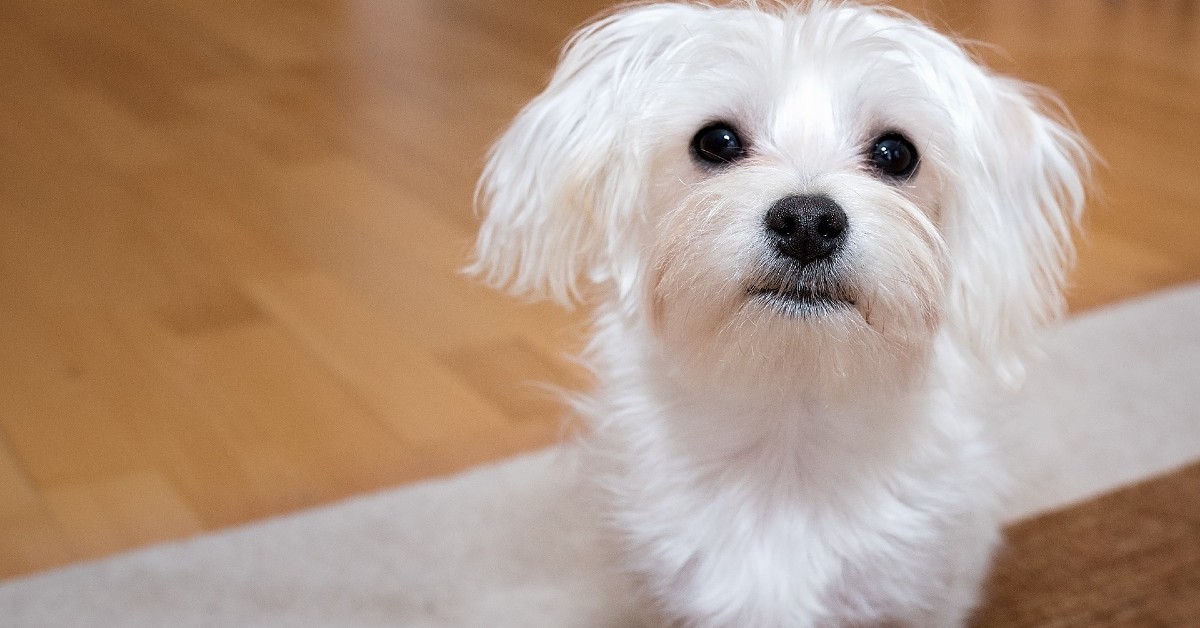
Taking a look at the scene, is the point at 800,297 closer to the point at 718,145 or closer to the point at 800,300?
the point at 800,300

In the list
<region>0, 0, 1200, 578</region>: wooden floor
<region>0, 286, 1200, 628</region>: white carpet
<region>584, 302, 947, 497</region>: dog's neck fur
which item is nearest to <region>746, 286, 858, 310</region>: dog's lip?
<region>584, 302, 947, 497</region>: dog's neck fur

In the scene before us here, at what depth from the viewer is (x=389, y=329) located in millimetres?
2148

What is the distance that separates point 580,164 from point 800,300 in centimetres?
29

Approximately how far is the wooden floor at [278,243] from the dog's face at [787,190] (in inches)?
18.7

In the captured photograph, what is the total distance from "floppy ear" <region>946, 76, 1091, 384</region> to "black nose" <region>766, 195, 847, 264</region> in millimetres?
211

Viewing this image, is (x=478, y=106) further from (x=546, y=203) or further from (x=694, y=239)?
(x=694, y=239)

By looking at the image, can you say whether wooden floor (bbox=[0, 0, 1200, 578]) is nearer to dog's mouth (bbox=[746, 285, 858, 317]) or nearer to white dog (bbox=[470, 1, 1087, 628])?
white dog (bbox=[470, 1, 1087, 628])

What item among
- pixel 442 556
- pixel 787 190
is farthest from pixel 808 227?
pixel 442 556

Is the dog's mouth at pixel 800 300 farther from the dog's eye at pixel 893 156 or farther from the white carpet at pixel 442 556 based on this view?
the white carpet at pixel 442 556

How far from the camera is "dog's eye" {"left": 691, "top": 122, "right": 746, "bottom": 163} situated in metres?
1.23

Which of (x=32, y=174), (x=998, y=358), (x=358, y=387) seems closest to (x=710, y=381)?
(x=998, y=358)

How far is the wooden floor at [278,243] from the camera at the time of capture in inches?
71.1

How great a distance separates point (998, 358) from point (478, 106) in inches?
82.5

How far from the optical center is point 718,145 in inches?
48.6
